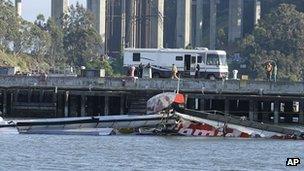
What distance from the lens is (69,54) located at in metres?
198

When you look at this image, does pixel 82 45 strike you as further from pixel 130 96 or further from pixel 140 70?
pixel 130 96

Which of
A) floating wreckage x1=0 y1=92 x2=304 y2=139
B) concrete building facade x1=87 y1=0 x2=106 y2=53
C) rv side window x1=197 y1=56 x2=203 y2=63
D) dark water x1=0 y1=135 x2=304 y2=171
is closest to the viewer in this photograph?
dark water x1=0 y1=135 x2=304 y2=171

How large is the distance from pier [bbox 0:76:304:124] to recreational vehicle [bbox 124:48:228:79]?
7609 millimetres

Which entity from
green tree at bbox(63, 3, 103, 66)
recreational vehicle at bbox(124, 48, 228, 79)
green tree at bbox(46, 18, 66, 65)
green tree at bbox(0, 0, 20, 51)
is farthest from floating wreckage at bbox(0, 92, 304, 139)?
green tree at bbox(46, 18, 66, 65)

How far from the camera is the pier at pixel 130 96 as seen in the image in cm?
9325

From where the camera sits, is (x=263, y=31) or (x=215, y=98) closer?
(x=215, y=98)


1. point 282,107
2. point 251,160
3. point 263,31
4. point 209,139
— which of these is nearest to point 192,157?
point 251,160

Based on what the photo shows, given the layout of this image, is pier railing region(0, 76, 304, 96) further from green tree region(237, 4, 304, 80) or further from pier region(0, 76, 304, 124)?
green tree region(237, 4, 304, 80)

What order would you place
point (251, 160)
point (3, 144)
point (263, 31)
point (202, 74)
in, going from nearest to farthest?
point (251, 160) → point (3, 144) → point (202, 74) → point (263, 31)

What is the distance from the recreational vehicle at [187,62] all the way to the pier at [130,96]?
7.61 m

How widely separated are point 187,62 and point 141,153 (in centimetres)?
4572

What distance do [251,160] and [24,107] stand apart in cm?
4367

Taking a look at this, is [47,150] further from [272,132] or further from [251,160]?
[272,132]

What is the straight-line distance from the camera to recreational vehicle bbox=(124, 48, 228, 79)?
105 m
